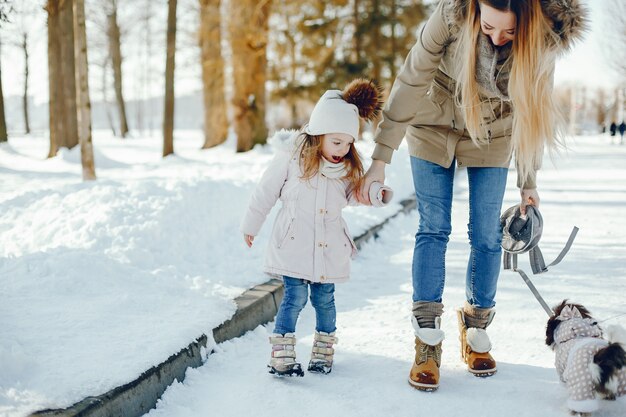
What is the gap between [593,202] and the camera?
29.7 feet

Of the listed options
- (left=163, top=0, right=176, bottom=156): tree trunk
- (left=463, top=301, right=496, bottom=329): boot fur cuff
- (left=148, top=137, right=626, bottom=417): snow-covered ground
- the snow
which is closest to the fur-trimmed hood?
(left=148, top=137, right=626, bottom=417): snow-covered ground

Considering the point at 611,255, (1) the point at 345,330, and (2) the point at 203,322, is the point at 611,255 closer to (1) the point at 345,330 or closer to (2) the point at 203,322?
(1) the point at 345,330

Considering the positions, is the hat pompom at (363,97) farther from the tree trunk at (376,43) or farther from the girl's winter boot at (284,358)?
the tree trunk at (376,43)

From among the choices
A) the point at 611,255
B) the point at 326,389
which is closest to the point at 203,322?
the point at 326,389

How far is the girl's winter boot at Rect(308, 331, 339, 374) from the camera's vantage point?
303 cm

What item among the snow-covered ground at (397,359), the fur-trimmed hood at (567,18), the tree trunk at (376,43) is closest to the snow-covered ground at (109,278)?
the snow-covered ground at (397,359)

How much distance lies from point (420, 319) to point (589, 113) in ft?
378

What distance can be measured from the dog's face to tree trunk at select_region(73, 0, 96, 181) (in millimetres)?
8058

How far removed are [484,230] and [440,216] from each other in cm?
24

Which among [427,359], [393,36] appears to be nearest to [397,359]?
[427,359]

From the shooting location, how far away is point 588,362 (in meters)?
2.35

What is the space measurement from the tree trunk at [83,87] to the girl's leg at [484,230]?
7.57 metres

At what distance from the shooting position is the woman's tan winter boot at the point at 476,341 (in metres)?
2.94

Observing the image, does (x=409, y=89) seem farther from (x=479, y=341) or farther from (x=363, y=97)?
(x=479, y=341)
